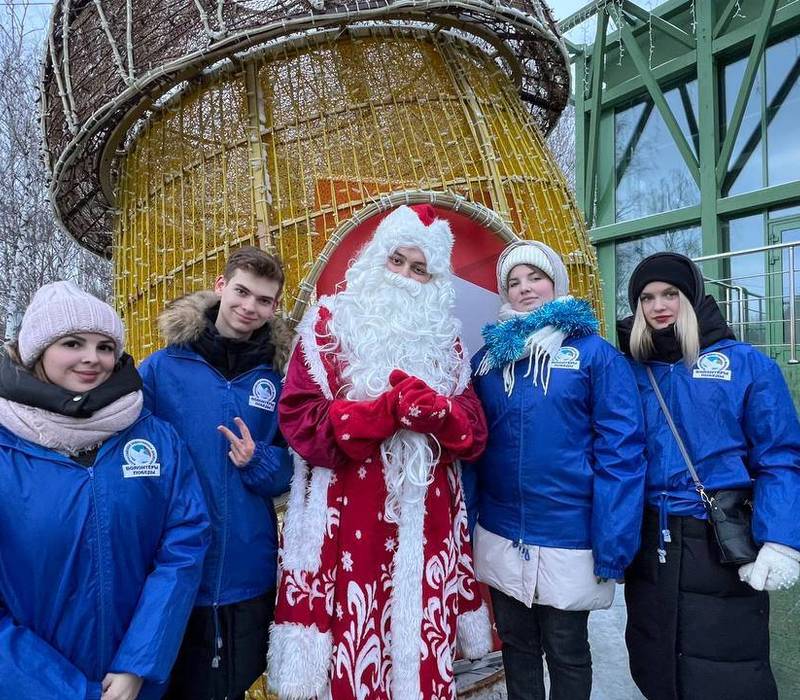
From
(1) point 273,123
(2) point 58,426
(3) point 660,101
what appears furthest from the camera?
(3) point 660,101

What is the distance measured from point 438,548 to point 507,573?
0.91 feet

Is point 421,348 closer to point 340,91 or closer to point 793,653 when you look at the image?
point 340,91

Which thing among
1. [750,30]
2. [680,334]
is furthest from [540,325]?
[750,30]

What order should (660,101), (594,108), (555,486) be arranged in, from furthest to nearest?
(594,108), (660,101), (555,486)

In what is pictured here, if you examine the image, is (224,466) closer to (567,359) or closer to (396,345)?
(396,345)

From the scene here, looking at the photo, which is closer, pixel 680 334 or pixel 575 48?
pixel 680 334

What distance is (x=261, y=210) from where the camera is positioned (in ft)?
8.35

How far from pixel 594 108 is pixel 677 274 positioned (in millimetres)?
8558

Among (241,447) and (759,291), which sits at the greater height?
(759,291)

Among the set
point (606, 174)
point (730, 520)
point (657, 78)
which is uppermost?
point (657, 78)

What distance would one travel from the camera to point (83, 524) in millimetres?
1497

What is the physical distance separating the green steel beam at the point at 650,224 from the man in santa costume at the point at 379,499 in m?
7.39

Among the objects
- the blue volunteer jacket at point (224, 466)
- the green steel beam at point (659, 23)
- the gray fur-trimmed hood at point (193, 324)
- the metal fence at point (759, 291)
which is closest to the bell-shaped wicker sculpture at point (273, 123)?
the gray fur-trimmed hood at point (193, 324)

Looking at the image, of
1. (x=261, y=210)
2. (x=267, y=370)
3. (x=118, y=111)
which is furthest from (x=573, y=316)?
(x=118, y=111)
